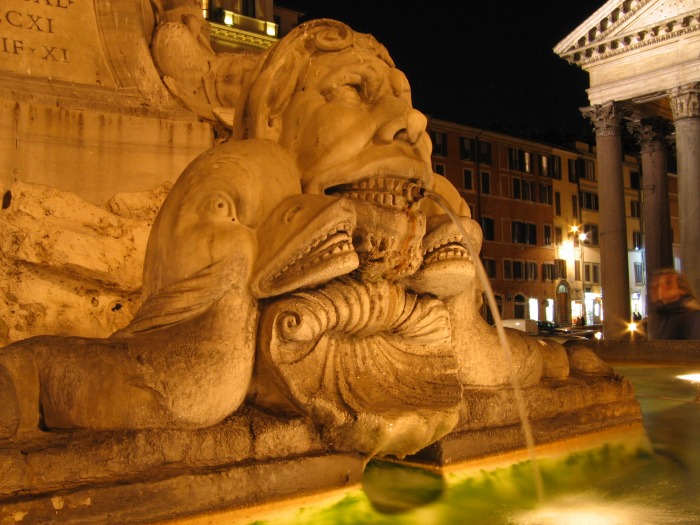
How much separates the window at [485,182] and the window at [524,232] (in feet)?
8.79

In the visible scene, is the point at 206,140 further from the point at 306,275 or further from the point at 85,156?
the point at 306,275

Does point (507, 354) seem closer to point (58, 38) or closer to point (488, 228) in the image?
point (58, 38)

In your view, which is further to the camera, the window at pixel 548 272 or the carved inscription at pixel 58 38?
the window at pixel 548 272

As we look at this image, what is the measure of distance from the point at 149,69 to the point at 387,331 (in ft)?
7.68

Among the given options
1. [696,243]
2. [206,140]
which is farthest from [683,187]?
[206,140]

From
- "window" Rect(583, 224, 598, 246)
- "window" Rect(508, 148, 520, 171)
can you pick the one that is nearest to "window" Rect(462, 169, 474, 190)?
"window" Rect(508, 148, 520, 171)

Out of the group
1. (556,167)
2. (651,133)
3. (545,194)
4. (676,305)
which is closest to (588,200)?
(556,167)

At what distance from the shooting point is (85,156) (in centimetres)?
427

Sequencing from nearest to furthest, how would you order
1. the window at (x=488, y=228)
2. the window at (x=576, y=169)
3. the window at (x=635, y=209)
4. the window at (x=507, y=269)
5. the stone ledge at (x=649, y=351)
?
the stone ledge at (x=649, y=351) → the window at (x=488, y=228) → the window at (x=507, y=269) → the window at (x=576, y=169) → the window at (x=635, y=209)

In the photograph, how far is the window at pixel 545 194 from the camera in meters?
50.4

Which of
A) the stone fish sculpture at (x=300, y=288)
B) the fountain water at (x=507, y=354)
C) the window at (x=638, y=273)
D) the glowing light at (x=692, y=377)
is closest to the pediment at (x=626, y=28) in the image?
the glowing light at (x=692, y=377)

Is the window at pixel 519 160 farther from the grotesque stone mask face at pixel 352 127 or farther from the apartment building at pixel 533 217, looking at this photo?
the grotesque stone mask face at pixel 352 127

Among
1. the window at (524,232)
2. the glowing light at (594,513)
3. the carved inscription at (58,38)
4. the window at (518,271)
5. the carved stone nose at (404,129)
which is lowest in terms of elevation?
the glowing light at (594,513)

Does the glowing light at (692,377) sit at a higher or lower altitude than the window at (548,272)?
lower
